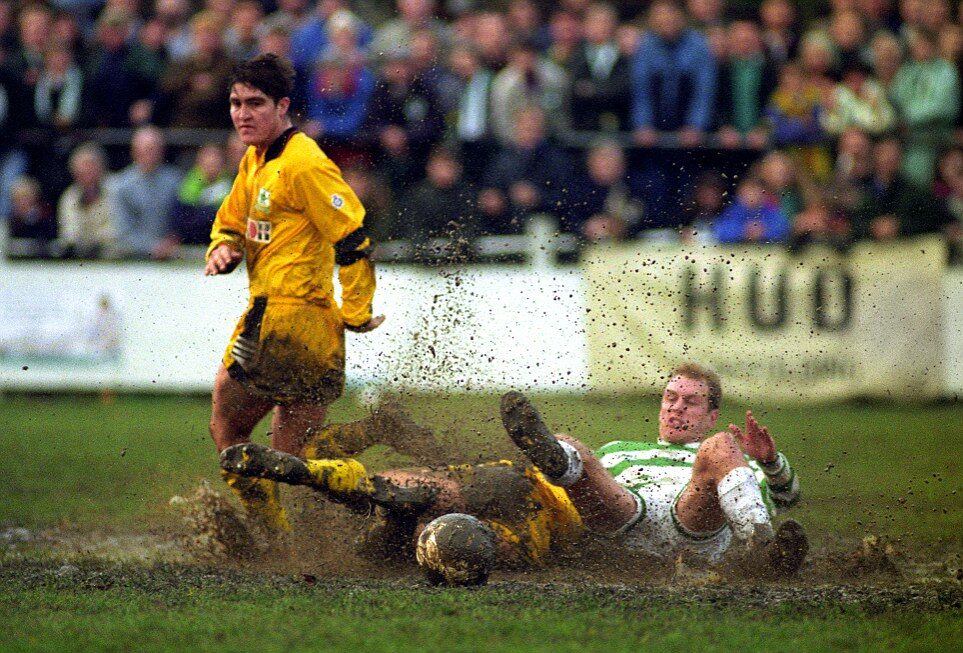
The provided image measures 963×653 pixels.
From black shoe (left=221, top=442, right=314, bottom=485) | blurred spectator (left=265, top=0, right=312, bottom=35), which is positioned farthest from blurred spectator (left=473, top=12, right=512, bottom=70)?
black shoe (left=221, top=442, right=314, bottom=485)

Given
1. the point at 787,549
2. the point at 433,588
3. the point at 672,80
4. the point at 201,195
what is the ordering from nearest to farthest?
the point at 433,588 → the point at 787,549 → the point at 201,195 → the point at 672,80

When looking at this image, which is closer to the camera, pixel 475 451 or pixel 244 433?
pixel 475 451

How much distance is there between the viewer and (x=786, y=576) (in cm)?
671

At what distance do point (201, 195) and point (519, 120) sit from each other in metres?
3.21

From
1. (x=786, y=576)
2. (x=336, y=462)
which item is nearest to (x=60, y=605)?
(x=336, y=462)

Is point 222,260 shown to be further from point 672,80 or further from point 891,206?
point 891,206

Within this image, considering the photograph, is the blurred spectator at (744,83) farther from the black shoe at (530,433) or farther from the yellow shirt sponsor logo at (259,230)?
the black shoe at (530,433)

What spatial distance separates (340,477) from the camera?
6434 millimetres

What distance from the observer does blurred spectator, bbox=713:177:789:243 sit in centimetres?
1434

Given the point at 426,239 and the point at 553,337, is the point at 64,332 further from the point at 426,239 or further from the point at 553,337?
the point at 553,337

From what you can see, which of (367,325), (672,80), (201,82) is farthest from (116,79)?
(367,325)

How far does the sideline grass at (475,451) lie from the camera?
838 centimetres

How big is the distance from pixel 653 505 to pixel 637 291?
820cm

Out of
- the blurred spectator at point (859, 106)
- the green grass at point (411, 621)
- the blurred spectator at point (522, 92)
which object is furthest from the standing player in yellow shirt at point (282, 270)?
the blurred spectator at point (859, 106)
